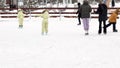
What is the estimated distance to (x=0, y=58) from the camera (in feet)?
31.7

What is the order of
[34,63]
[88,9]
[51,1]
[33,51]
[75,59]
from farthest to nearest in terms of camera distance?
[51,1], [88,9], [33,51], [75,59], [34,63]

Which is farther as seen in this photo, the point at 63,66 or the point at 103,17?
the point at 103,17

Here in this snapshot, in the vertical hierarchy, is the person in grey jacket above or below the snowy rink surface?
above

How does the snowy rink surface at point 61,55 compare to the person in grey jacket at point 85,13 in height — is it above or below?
below

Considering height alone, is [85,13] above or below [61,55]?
above

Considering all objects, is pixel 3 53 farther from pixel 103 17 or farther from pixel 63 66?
pixel 103 17

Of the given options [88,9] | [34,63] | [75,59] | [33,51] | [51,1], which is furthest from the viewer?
[51,1]

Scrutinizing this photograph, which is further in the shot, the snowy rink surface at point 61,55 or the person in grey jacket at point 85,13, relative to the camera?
the person in grey jacket at point 85,13

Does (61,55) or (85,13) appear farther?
(85,13)

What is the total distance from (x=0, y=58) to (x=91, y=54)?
90.0 inches

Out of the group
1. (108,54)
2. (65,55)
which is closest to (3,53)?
(65,55)

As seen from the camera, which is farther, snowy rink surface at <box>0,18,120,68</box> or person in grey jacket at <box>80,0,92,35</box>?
person in grey jacket at <box>80,0,92,35</box>

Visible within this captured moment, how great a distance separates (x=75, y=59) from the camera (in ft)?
31.1

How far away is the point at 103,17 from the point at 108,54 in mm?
6472
